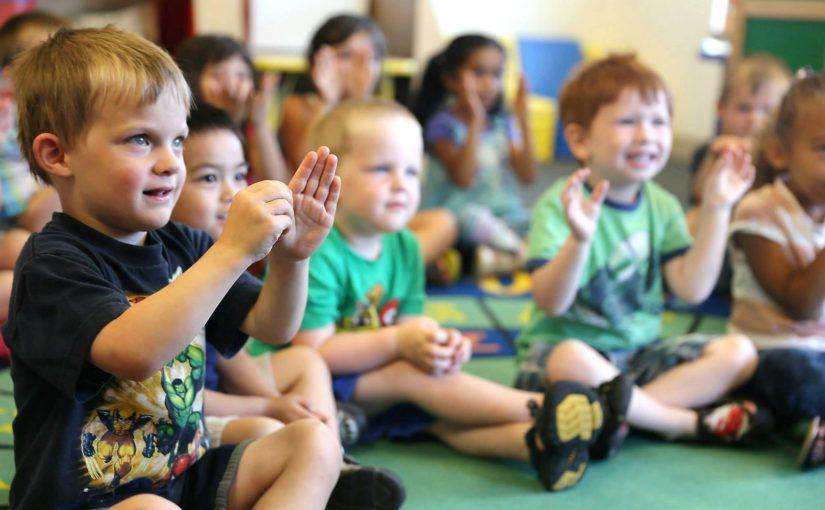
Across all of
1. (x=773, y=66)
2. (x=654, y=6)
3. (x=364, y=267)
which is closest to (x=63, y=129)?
(x=364, y=267)

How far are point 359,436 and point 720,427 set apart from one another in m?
0.55

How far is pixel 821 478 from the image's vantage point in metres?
1.24

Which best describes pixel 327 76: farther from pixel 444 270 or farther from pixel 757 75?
pixel 757 75

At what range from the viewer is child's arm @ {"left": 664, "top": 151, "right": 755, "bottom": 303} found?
138 centimetres

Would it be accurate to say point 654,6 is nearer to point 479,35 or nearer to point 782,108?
point 479,35

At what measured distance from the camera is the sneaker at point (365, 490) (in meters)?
0.99

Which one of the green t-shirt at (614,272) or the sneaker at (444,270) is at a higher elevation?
the green t-shirt at (614,272)

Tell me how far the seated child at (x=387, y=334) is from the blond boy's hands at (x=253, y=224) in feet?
1.63

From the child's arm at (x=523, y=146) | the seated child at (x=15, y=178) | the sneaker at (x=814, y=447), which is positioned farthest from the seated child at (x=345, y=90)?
the sneaker at (x=814, y=447)

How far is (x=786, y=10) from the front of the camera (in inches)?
108

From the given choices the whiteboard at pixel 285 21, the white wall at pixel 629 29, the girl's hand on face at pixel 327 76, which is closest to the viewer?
the girl's hand on face at pixel 327 76

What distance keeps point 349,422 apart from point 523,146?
4.71ft

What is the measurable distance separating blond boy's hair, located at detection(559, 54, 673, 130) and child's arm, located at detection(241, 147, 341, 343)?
683 mm

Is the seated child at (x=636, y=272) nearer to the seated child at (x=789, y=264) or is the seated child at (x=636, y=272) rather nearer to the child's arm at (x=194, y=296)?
the seated child at (x=789, y=264)
